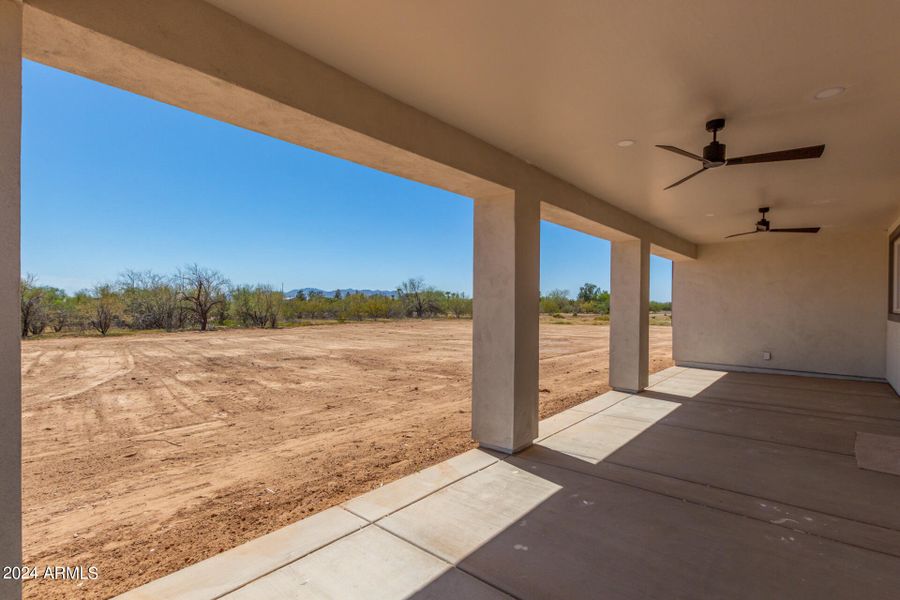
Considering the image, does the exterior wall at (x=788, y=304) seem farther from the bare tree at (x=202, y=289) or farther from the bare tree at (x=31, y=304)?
the bare tree at (x=31, y=304)

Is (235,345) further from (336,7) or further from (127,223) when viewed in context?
(127,223)

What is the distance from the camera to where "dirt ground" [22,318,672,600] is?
254 cm

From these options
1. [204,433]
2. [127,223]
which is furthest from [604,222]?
[127,223]

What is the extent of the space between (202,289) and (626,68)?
911 inches

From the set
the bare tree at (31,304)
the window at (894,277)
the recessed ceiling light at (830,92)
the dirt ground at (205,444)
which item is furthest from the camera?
the bare tree at (31,304)

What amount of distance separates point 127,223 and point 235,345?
22.6m

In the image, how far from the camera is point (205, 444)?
14.2ft

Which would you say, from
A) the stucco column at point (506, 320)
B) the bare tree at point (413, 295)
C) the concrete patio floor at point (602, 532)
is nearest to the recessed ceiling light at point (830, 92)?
the stucco column at point (506, 320)

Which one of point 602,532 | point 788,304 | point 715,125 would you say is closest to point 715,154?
point 715,125

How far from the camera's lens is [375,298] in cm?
2884

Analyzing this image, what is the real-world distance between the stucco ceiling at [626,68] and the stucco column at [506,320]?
631mm

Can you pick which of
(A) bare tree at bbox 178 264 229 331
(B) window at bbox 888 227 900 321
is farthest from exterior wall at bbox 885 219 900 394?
(A) bare tree at bbox 178 264 229 331

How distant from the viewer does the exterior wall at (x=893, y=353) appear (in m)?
5.80

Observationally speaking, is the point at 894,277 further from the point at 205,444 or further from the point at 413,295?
the point at 413,295
